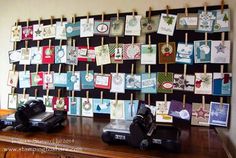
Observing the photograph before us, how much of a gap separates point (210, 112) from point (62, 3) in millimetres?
1572

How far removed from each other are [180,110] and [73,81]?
3.09 ft

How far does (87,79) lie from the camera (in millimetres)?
1851

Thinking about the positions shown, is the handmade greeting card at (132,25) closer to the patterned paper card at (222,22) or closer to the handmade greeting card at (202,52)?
the handmade greeting card at (202,52)

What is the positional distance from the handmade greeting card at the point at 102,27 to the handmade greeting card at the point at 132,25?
16 cm

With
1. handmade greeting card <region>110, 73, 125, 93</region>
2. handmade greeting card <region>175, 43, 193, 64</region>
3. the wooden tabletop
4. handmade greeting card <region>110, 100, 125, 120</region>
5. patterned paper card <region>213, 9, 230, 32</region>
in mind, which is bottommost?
the wooden tabletop

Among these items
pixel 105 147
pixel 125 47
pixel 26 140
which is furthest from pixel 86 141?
pixel 125 47

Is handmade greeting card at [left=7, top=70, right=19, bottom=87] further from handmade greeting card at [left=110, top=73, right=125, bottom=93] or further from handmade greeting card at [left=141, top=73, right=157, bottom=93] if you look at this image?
handmade greeting card at [left=141, top=73, right=157, bottom=93]

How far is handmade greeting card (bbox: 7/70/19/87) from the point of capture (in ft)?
6.87

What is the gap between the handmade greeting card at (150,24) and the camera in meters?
1.66

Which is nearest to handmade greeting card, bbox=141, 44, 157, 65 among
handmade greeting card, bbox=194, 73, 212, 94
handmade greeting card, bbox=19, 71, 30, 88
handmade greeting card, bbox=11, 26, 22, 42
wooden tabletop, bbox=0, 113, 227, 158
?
handmade greeting card, bbox=194, 73, 212, 94

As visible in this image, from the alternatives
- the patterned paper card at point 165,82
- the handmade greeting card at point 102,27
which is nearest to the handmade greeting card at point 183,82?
the patterned paper card at point 165,82

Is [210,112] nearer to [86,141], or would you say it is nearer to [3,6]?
[86,141]

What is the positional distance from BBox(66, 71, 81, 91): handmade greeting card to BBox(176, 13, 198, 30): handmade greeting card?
94cm

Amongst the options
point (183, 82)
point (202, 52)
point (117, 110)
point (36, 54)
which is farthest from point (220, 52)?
point (36, 54)
